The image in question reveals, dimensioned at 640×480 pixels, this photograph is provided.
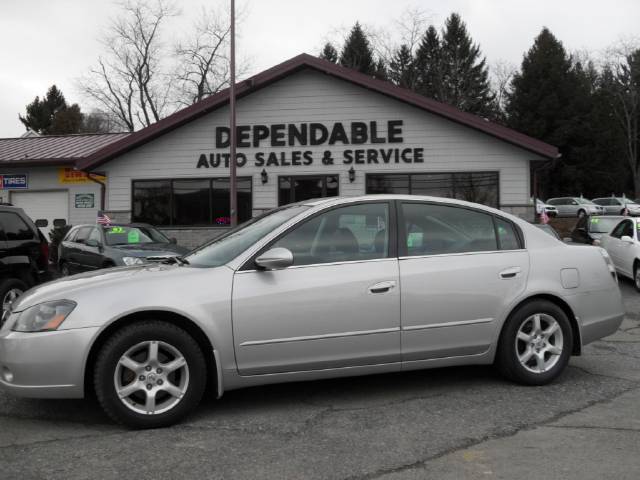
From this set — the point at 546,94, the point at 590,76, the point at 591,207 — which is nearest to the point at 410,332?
the point at 591,207

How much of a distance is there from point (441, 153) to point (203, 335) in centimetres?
1414

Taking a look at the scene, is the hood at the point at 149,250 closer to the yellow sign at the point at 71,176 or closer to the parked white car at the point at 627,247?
the parked white car at the point at 627,247

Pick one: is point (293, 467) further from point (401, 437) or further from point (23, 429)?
point (23, 429)

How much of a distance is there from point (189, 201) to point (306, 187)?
135 inches

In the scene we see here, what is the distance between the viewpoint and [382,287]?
4.27m

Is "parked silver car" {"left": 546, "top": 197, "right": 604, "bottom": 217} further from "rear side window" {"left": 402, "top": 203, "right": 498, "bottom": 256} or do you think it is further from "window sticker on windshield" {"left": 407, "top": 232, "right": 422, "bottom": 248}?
"window sticker on windshield" {"left": 407, "top": 232, "right": 422, "bottom": 248}

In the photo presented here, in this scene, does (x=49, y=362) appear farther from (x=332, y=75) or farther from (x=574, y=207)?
(x=574, y=207)

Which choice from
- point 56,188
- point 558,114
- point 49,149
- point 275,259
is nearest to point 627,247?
point 275,259

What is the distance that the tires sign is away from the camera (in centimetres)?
2114

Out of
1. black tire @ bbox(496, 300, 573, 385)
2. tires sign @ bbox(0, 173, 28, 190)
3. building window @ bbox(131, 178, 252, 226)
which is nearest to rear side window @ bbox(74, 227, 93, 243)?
building window @ bbox(131, 178, 252, 226)

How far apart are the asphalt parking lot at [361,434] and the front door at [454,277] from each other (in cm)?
45

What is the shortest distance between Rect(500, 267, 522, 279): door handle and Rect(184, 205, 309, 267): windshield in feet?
5.04

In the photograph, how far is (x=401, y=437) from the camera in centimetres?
368

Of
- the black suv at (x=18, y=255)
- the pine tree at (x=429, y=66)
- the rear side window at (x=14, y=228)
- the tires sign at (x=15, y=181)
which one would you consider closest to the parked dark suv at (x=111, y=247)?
the black suv at (x=18, y=255)
